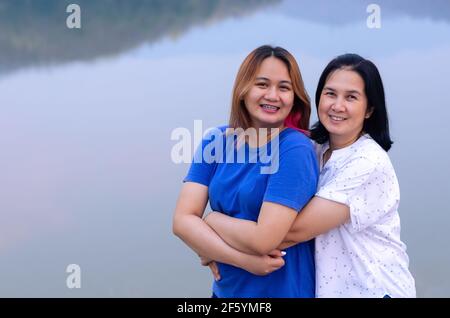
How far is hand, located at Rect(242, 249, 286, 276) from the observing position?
1.25 meters

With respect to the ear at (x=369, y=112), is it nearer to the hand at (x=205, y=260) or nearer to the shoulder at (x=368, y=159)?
the shoulder at (x=368, y=159)

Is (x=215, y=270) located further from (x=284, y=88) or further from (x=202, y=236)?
(x=284, y=88)

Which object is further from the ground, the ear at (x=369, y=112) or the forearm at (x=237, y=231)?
the ear at (x=369, y=112)

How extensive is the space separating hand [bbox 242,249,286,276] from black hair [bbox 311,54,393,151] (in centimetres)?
32

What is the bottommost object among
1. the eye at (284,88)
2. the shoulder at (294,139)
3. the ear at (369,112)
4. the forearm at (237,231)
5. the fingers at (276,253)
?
the fingers at (276,253)

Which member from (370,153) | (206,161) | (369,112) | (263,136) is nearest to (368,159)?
(370,153)

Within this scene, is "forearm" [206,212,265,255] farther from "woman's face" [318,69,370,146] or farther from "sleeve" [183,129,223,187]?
"woman's face" [318,69,370,146]

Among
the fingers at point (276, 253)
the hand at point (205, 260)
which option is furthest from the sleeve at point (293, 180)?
the hand at point (205, 260)

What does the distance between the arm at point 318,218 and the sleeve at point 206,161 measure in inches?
9.4

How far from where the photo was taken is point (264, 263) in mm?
1255

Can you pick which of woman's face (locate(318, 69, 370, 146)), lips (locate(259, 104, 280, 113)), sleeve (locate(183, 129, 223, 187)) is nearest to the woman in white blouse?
woman's face (locate(318, 69, 370, 146))

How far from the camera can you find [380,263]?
127cm

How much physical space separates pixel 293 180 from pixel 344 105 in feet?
0.66

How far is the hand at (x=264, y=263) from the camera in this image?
1255mm
